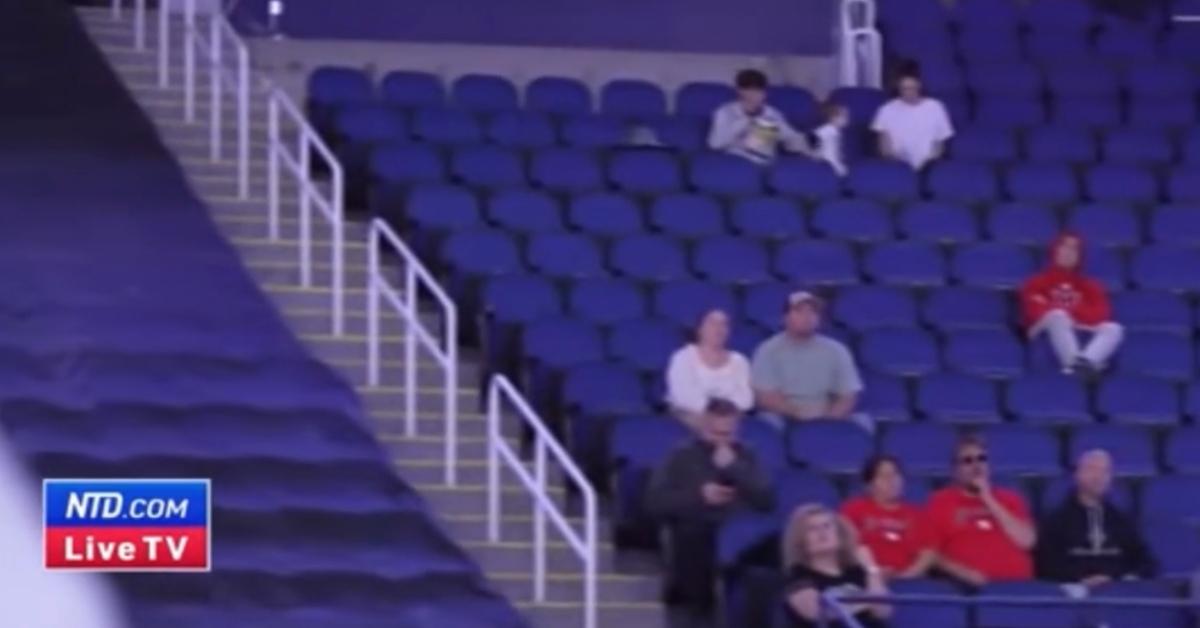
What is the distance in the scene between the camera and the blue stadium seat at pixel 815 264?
45.4 feet

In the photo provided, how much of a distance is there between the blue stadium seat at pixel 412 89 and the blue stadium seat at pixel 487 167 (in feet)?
2.42

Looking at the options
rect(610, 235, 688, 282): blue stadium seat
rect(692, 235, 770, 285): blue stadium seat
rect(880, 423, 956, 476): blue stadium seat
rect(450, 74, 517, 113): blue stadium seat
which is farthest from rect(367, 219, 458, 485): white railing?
rect(450, 74, 517, 113): blue stadium seat

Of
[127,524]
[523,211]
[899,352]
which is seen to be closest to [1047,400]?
[899,352]

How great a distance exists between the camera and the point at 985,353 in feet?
44.1

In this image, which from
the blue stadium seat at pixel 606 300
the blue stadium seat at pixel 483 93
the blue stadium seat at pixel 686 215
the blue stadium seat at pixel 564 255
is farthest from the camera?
the blue stadium seat at pixel 483 93

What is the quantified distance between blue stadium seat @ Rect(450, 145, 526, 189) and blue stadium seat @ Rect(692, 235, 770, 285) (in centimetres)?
98

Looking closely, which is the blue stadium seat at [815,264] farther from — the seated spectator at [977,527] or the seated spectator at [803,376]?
the seated spectator at [977,527]

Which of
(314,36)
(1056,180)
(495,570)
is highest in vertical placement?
(314,36)

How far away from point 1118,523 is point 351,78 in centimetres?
490

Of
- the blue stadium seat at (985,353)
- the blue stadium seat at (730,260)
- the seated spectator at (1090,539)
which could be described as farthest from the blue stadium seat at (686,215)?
the seated spectator at (1090,539)

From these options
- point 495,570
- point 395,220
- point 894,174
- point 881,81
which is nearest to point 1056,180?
point 894,174

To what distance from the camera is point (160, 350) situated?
1229cm

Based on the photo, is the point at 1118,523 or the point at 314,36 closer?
the point at 1118,523

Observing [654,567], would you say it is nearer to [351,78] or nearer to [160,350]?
[160,350]
